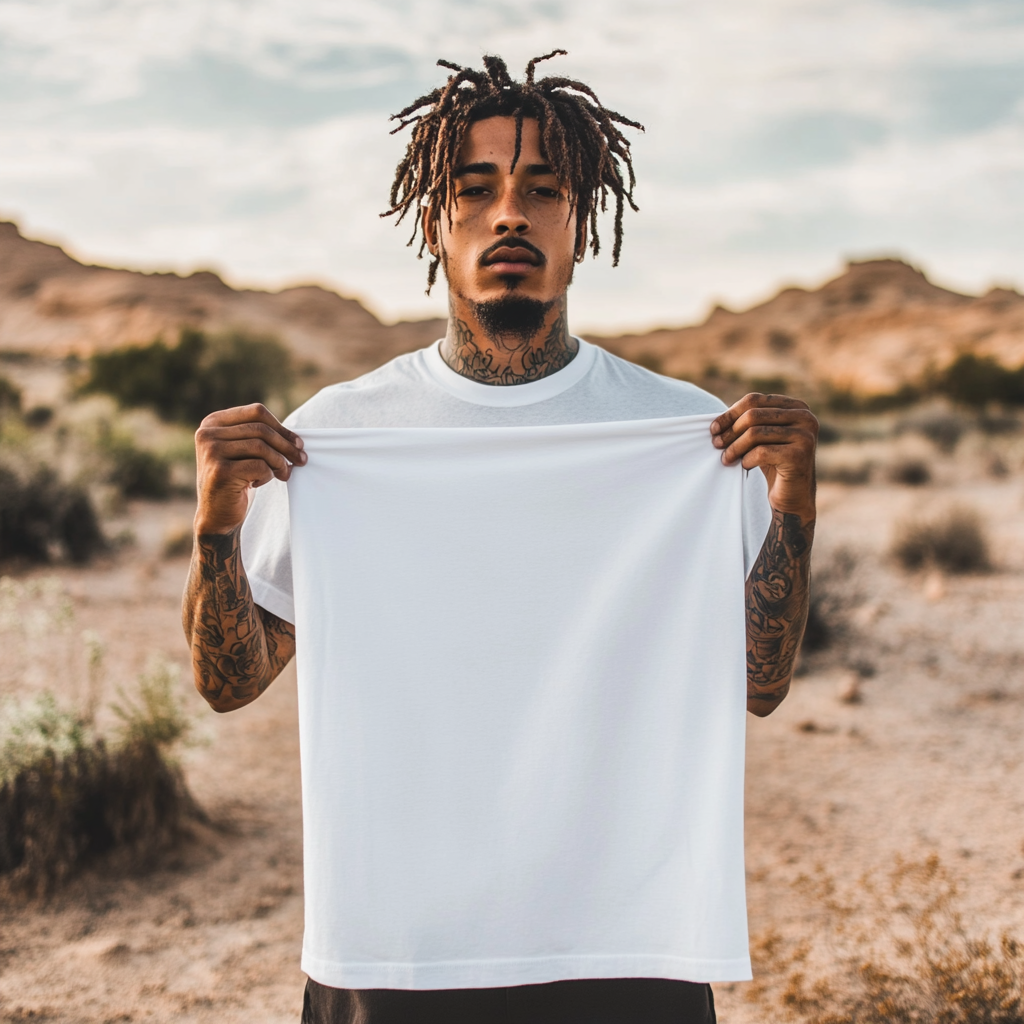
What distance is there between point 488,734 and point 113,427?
1532cm

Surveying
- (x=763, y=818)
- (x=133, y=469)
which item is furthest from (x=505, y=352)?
(x=133, y=469)

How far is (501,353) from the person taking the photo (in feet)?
6.71

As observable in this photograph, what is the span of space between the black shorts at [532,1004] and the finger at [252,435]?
1087 mm

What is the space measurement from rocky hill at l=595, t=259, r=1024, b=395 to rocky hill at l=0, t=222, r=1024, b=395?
0.15 metres

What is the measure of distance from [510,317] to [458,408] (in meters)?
0.24

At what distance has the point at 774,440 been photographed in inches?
68.9

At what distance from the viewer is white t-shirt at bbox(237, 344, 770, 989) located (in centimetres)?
174

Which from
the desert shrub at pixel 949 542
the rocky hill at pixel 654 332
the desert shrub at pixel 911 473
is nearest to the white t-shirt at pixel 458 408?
the desert shrub at pixel 949 542

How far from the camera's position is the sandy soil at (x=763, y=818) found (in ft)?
11.2

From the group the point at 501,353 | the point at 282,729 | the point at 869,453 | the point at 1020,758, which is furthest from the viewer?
the point at 869,453

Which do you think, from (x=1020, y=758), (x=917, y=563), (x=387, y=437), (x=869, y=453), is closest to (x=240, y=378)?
(x=869, y=453)

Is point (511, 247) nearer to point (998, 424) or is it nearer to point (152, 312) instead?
point (998, 424)

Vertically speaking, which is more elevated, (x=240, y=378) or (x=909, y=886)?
(x=240, y=378)

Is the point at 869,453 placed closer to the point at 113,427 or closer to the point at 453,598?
the point at 113,427
